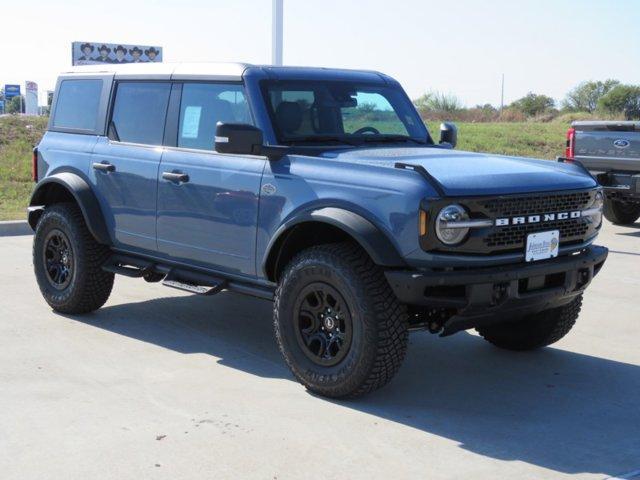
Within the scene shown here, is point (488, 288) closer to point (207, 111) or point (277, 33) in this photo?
point (207, 111)

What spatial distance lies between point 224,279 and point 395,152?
135 cm

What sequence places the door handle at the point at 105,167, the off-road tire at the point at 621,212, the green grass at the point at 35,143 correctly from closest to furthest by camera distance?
1. the door handle at the point at 105,167
2. the off-road tire at the point at 621,212
3. the green grass at the point at 35,143

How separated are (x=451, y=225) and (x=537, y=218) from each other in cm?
66

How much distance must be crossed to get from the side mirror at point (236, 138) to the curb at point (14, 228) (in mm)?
7062

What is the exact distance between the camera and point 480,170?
5320 mm

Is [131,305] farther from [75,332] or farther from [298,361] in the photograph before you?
[298,361]

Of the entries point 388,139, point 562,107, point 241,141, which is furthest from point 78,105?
point 562,107

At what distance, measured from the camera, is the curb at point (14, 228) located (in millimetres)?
11859

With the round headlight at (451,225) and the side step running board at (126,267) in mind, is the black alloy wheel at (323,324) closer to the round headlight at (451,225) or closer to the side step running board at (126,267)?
the round headlight at (451,225)

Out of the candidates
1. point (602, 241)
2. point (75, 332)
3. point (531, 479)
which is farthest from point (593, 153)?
point (531, 479)

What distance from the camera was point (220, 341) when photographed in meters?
6.65

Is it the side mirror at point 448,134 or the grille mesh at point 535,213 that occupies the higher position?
the side mirror at point 448,134

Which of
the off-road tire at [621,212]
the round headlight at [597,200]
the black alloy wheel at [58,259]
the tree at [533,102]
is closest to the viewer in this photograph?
the round headlight at [597,200]

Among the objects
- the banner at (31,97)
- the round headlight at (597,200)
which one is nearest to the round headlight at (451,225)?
the round headlight at (597,200)
